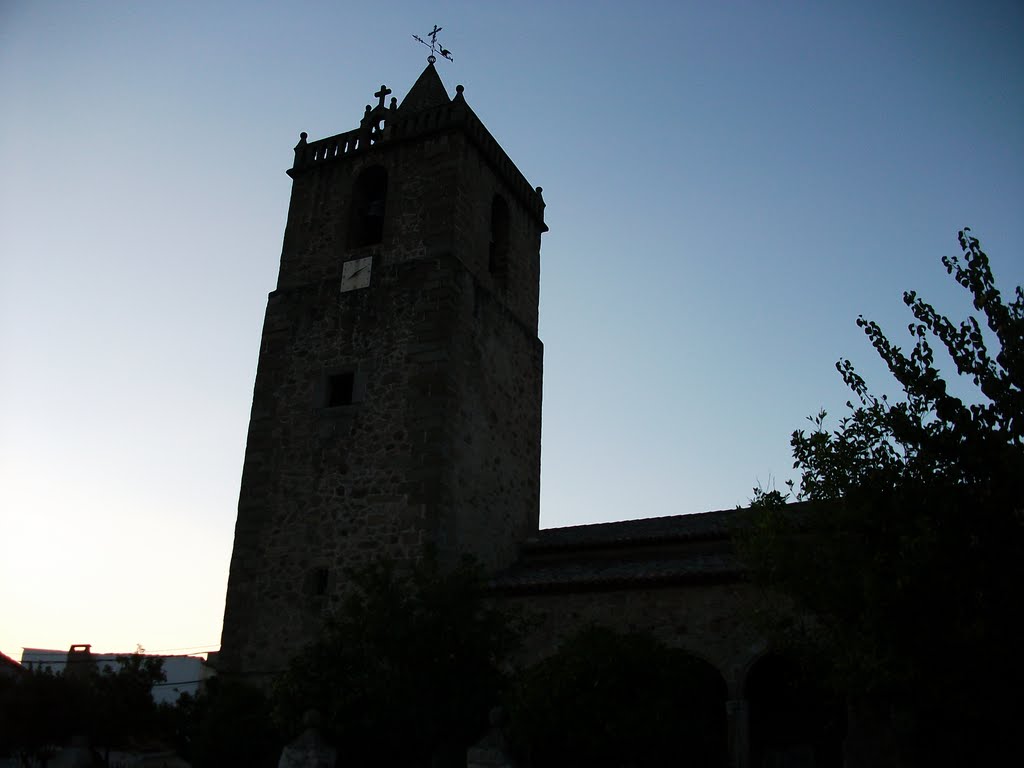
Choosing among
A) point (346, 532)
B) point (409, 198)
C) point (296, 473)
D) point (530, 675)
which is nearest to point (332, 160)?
point (409, 198)

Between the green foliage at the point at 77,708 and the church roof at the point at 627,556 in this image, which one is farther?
the green foliage at the point at 77,708

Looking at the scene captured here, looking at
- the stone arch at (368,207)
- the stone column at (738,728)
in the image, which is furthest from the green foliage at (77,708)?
the stone column at (738,728)

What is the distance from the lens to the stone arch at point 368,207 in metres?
21.5

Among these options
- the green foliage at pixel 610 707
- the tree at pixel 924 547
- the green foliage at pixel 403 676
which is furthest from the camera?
the green foliage at pixel 403 676

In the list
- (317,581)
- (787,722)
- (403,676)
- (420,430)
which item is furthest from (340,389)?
(787,722)

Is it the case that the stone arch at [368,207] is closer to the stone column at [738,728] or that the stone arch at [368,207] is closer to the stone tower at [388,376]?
the stone tower at [388,376]

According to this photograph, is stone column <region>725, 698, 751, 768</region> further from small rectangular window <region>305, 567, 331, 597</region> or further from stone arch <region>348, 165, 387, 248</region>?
stone arch <region>348, 165, 387, 248</region>

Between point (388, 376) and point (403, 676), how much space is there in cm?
752

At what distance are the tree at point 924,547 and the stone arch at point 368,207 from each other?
501 inches

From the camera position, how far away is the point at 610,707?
1214 centimetres

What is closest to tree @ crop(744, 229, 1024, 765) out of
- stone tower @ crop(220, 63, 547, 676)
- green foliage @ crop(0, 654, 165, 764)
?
stone tower @ crop(220, 63, 547, 676)

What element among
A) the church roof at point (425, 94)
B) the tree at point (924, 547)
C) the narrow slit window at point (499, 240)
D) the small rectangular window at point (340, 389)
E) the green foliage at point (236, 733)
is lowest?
the green foliage at point (236, 733)

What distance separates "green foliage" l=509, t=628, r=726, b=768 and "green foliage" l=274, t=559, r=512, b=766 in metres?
0.89

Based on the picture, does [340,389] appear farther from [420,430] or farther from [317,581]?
[317,581]
